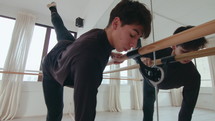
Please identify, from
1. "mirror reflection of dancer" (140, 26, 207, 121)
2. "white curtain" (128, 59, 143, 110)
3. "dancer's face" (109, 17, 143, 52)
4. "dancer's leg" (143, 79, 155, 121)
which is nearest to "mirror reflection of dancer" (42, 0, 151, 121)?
"dancer's face" (109, 17, 143, 52)

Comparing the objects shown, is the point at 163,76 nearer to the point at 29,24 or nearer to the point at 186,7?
the point at 186,7

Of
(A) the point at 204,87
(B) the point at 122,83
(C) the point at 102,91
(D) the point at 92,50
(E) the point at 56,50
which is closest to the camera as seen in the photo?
(D) the point at 92,50

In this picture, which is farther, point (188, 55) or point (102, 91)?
point (102, 91)

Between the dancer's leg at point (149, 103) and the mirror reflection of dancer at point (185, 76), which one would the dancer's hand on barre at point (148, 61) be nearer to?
the mirror reflection of dancer at point (185, 76)

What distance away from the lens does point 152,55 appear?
3.01 ft

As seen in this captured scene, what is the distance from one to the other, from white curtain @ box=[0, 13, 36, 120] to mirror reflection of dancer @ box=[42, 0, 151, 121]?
200cm

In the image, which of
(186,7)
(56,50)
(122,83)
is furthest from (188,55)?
(122,83)

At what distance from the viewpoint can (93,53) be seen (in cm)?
49

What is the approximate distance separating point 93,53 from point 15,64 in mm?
2574

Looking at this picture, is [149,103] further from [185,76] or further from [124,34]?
[124,34]

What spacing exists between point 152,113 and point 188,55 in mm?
646

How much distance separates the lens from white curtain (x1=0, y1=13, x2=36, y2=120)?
217 centimetres

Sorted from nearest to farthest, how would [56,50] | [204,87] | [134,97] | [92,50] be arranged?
[92,50], [204,87], [56,50], [134,97]

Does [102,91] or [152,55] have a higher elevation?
[152,55]
